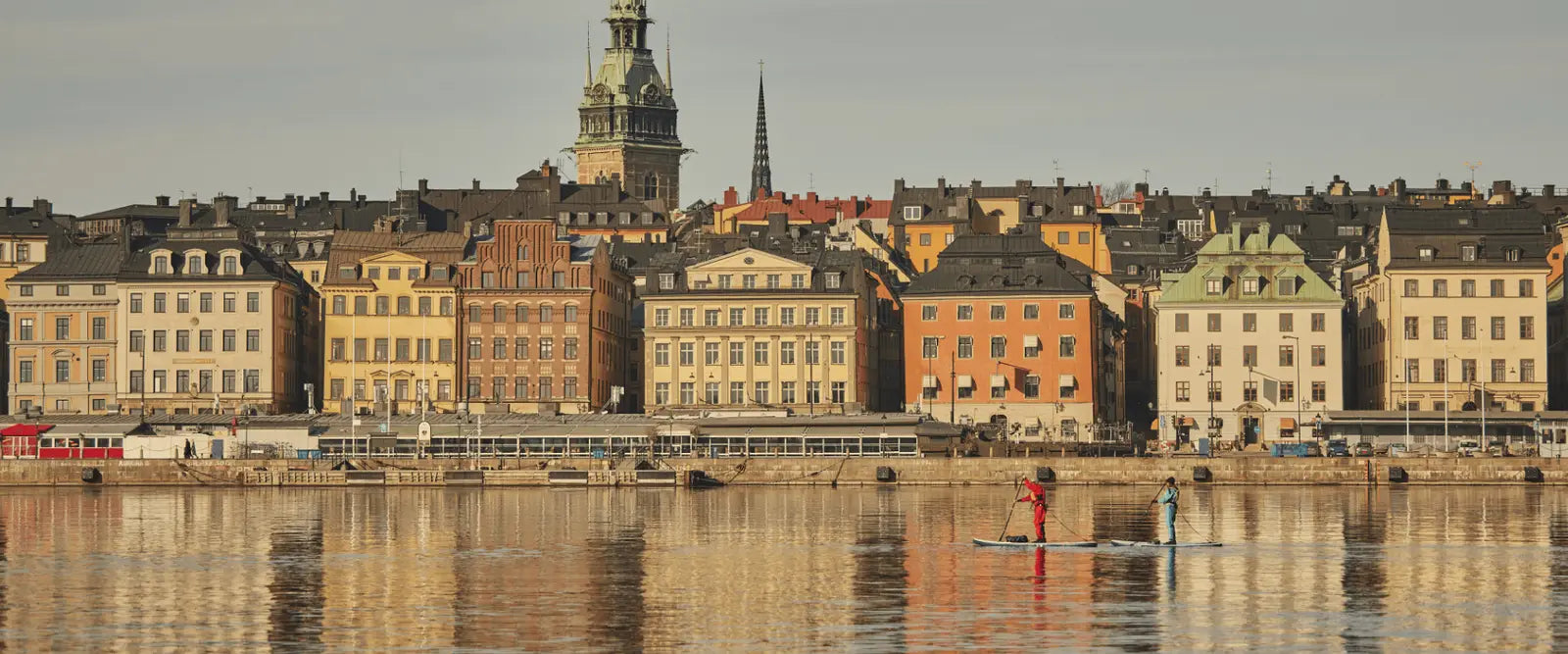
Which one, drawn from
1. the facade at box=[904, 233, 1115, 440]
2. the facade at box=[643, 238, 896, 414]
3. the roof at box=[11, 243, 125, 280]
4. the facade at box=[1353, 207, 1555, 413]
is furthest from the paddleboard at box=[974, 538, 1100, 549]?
the roof at box=[11, 243, 125, 280]

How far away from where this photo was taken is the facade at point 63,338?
164m

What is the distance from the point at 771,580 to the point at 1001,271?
9939cm

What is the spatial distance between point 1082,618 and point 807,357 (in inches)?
4254

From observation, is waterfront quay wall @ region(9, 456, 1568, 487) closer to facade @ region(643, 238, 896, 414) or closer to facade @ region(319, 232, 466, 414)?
facade @ region(643, 238, 896, 414)

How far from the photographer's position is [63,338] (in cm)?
16525

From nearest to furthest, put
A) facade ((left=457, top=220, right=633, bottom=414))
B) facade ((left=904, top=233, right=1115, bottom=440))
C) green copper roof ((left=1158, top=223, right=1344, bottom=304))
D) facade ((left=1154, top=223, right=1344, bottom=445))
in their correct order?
facade ((left=1154, top=223, right=1344, bottom=445)) → green copper roof ((left=1158, top=223, right=1344, bottom=304)) → facade ((left=904, top=233, right=1115, bottom=440)) → facade ((left=457, top=220, right=633, bottom=414))

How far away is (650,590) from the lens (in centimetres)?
6309

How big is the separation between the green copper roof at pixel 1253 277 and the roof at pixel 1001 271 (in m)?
6.19

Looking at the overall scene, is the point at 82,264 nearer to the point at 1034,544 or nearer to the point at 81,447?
the point at 81,447

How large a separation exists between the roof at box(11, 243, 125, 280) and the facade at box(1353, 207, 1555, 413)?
75.8m

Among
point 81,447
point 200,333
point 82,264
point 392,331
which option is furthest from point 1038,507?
point 82,264

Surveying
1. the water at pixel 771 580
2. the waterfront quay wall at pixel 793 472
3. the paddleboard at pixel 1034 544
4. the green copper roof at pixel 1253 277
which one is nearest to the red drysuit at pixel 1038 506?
the paddleboard at pixel 1034 544

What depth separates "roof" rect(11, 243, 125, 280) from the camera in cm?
16575

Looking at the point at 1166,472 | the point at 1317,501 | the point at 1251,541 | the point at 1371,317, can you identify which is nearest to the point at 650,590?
the point at 1251,541
